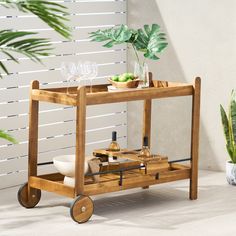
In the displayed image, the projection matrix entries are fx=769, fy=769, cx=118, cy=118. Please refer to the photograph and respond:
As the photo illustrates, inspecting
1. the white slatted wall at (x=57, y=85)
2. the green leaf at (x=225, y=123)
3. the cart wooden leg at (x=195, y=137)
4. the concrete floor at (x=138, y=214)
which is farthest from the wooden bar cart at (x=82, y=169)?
the white slatted wall at (x=57, y=85)

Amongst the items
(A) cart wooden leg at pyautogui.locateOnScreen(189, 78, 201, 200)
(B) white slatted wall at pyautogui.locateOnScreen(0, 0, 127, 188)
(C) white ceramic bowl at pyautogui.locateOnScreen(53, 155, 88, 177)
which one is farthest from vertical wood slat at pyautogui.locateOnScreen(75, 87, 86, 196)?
(B) white slatted wall at pyautogui.locateOnScreen(0, 0, 127, 188)

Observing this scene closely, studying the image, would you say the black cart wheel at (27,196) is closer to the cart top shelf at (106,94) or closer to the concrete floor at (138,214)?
the concrete floor at (138,214)

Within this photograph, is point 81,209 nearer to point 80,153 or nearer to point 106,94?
point 80,153

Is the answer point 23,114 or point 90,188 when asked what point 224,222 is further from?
point 23,114

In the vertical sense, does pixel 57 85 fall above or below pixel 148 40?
below

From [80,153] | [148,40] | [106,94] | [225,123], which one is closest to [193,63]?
[225,123]

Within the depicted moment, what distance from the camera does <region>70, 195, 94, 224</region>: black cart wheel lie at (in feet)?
14.3

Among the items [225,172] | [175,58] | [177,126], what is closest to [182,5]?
[175,58]

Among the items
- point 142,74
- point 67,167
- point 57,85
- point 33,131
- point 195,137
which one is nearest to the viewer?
point 67,167

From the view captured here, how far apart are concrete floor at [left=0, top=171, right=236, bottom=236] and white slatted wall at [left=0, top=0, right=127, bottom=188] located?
355mm

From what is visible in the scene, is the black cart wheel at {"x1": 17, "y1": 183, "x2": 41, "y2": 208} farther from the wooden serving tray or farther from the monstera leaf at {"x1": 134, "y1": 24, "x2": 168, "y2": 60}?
the monstera leaf at {"x1": 134, "y1": 24, "x2": 168, "y2": 60}

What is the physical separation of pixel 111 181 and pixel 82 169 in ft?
1.02

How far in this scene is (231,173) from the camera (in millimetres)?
5430

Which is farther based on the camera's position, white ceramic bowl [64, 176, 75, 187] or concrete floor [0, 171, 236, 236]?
white ceramic bowl [64, 176, 75, 187]
